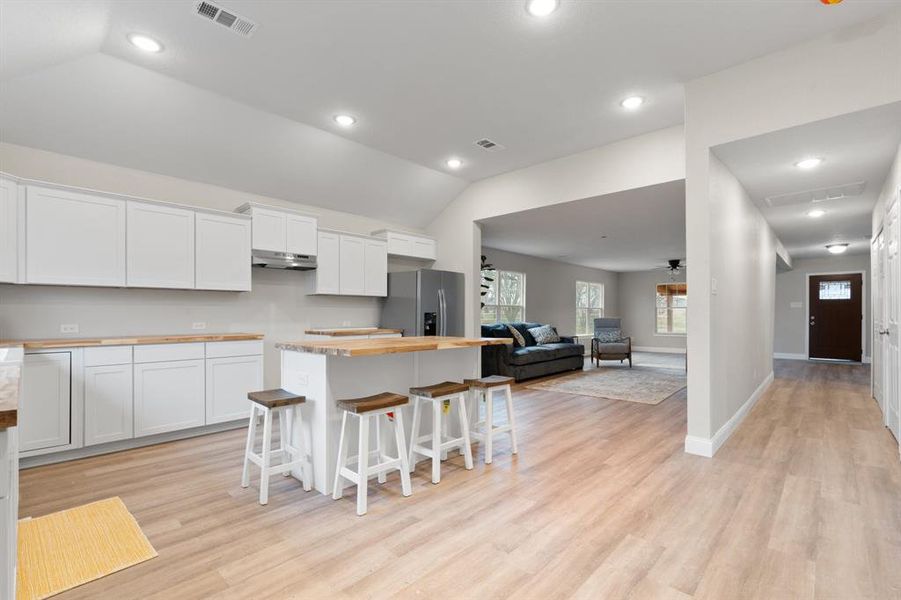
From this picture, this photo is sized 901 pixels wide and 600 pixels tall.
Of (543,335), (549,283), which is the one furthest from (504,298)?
(549,283)

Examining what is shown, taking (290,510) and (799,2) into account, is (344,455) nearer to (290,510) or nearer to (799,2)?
(290,510)

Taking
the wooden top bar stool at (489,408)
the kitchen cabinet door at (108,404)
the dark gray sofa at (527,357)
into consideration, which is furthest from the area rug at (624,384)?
the kitchen cabinet door at (108,404)

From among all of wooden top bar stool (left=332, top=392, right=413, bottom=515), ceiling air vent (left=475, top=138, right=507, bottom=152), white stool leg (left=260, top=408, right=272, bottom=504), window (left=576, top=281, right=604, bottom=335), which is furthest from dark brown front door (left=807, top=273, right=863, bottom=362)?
white stool leg (left=260, top=408, right=272, bottom=504)

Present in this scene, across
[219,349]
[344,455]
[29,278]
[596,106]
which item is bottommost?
[344,455]

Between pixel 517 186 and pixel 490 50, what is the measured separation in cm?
258

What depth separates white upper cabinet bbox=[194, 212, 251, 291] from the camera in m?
4.12

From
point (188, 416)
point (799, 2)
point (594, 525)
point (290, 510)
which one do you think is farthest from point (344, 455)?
point (799, 2)

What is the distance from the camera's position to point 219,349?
4023mm

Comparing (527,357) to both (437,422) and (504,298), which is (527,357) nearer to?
(504,298)

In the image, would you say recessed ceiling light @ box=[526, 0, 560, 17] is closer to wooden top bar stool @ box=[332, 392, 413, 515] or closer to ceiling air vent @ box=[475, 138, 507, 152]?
ceiling air vent @ box=[475, 138, 507, 152]

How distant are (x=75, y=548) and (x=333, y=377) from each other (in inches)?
55.8

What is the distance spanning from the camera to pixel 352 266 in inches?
214

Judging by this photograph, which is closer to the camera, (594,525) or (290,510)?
(594,525)

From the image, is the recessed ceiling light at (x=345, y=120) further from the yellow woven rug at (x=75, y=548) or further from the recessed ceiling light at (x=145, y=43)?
the yellow woven rug at (x=75, y=548)
